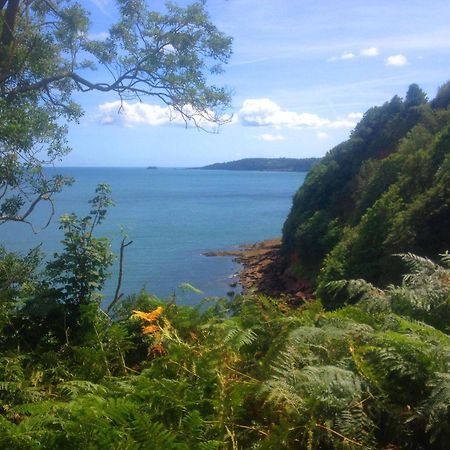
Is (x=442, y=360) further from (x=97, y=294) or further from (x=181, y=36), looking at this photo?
(x=181, y=36)

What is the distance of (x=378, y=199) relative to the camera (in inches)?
1347

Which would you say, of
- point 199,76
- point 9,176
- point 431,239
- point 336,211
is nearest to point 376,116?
point 336,211

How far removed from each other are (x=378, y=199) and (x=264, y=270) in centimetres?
1626

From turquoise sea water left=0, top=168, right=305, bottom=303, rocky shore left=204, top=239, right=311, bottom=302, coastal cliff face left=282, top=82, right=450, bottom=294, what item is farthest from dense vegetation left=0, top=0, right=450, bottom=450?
rocky shore left=204, top=239, right=311, bottom=302

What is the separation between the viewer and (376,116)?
4941 centimetres

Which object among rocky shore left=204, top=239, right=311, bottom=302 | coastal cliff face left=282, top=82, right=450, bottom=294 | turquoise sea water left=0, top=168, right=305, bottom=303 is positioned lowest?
rocky shore left=204, top=239, right=311, bottom=302

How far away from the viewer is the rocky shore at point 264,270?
133ft

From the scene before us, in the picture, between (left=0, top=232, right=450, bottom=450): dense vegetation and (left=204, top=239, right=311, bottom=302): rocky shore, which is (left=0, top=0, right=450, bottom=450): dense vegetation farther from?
(left=204, top=239, right=311, bottom=302): rocky shore

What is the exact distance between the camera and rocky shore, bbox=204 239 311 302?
40406 millimetres

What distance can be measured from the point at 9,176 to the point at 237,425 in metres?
6.63

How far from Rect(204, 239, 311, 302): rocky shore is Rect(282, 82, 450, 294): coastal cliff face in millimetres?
1121

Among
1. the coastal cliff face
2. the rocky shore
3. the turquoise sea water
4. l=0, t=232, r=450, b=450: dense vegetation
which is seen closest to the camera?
l=0, t=232, r=450, b=450: dense vegetation

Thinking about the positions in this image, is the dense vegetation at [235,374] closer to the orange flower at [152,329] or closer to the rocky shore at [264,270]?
the orange flower at [152,329]

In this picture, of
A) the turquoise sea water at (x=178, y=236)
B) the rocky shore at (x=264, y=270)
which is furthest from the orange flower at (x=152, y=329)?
the rocky shore at (x=264, y=270)
